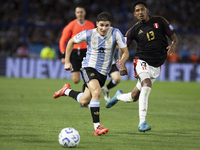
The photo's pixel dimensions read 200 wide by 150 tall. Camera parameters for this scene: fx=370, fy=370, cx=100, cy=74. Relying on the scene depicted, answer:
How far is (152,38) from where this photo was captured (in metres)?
6.24

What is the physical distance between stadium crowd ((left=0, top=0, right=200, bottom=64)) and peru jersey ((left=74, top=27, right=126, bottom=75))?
591 inches

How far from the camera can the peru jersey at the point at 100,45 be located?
573 centimetres

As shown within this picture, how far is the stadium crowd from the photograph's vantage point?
21.3m

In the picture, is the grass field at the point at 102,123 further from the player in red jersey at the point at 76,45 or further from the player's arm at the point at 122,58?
the player's arm at the point at 122,58

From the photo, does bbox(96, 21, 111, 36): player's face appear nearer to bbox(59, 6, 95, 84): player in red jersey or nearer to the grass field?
the grass field

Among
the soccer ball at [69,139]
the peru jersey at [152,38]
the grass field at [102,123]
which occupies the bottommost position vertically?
the grass field at [102,123]

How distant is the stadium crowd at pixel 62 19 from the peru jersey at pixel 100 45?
15.0 meters

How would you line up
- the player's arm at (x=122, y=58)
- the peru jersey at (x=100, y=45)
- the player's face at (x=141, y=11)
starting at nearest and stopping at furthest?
1. the player's arm at (x=122, y=58)
2. the peru jersey at (x=100, y=45)
3. the player's face at (x=141, y=11)

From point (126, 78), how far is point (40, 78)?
13.6 feet

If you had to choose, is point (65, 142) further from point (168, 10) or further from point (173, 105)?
point (168, 10)

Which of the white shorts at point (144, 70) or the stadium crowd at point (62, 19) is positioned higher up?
the stadium crowd at point (62, 19)

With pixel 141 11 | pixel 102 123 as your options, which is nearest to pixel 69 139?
pixel 102 123

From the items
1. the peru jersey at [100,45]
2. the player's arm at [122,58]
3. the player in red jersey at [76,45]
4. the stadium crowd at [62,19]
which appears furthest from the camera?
the stadium crowd at [62,19]

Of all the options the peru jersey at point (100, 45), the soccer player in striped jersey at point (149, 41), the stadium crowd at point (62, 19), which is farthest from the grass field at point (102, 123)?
the stadium crowd at point (62, 19)
